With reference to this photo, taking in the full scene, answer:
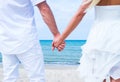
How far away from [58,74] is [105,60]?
248 cm

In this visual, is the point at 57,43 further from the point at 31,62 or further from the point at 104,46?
the point at 104,46

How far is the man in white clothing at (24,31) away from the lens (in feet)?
12.3

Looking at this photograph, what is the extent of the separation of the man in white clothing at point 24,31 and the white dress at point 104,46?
600 mm

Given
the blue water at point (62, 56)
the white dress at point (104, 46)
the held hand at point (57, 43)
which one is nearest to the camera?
the white dress at point (104, 46)

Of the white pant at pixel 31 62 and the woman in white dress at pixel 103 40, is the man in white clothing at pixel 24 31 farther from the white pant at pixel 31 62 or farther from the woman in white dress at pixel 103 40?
the woman in white dress at pixel 103 40

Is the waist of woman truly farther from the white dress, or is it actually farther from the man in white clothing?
the man in white clothing

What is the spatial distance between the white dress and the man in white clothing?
0.60 meters

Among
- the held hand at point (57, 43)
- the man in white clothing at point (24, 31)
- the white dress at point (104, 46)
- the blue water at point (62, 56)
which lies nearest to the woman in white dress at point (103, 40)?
the white dress at point (104, 46)

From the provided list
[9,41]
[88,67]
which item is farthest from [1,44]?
[88,67]

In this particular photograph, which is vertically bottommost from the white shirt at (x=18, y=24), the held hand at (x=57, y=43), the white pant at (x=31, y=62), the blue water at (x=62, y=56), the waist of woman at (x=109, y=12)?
the blue water at (x=62, y=56)

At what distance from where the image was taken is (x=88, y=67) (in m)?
3.36

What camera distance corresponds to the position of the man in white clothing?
3.74 m

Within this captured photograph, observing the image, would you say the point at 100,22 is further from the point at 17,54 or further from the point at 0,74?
the point at 0,74

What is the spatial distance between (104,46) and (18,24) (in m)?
0.92
